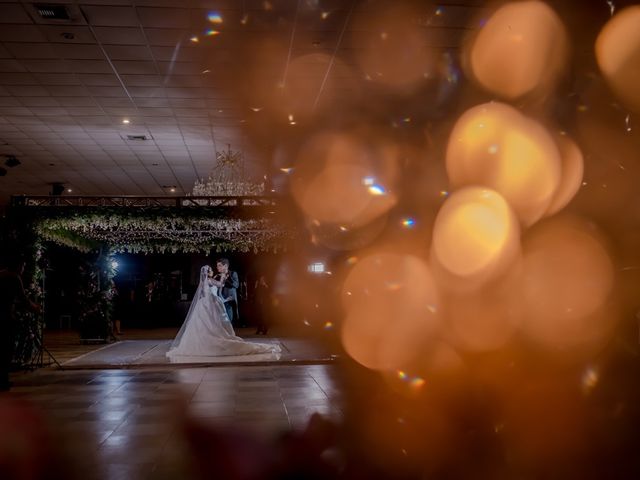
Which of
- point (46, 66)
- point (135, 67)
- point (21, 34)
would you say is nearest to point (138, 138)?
point (46, 66)

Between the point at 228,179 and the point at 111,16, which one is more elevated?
the point at 111,16

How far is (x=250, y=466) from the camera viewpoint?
123 inches

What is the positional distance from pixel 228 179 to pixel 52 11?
650 centimetres

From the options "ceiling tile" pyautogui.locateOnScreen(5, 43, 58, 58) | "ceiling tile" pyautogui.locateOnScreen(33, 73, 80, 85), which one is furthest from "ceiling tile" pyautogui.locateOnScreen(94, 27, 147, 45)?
"ceiling tile" pyautogui.locateOnScreen(33, 73, 80, 85)

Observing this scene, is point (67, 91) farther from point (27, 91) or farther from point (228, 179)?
point (228, 179)

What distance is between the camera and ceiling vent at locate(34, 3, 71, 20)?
555 centimetres

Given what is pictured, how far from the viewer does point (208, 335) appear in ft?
29.1

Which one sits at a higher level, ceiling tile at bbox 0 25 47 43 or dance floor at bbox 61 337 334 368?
ceiling tile at bbox 0 25 47 43

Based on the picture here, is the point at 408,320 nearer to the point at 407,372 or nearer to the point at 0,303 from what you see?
the point at 407,372

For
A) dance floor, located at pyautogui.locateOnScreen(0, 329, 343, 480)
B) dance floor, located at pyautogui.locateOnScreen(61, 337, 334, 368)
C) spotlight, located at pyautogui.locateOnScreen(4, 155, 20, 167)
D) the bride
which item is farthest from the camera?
spotlight, located at pyautogui.locateOnScreen(4, 155, 20, 167)

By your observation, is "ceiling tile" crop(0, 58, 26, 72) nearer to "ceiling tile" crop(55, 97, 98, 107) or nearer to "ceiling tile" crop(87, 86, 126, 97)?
"ceiling tile" crop(87, 86, 126, 97)

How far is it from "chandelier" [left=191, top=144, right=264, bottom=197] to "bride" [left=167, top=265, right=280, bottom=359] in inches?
95.7

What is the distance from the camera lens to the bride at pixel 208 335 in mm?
8680

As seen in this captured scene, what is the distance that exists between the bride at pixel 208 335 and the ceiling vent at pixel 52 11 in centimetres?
477
